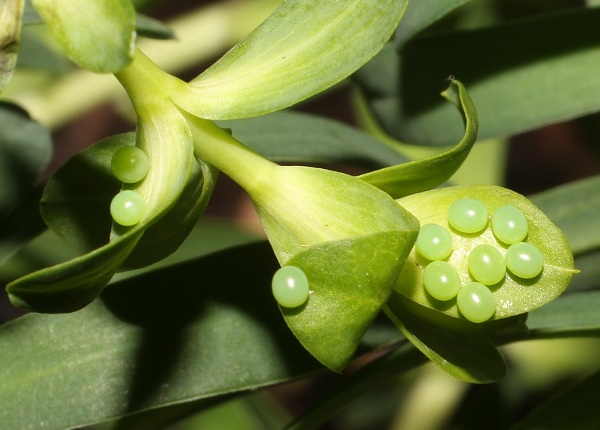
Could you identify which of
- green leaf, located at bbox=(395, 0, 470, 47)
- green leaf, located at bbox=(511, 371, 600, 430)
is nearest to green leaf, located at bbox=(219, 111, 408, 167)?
green leaf, located at bbox=(395, 0, 470, 47)

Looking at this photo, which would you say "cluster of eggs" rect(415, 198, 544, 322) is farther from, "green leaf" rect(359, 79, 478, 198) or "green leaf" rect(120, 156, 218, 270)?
"green leaf" rect(120, 156, 218, 270)

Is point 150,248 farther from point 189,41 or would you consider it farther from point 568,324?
point 189,41

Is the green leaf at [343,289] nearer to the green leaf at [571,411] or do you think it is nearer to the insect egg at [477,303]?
the insect egg at [477,303]

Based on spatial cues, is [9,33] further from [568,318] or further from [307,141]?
[568,318]

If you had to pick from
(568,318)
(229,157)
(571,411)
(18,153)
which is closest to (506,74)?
(568,318)

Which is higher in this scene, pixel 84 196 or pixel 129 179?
pixel 129 179

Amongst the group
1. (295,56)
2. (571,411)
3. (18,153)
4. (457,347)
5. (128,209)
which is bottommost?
(571,411)
